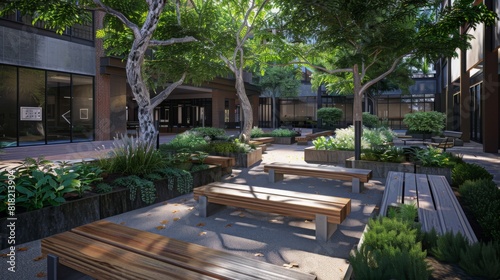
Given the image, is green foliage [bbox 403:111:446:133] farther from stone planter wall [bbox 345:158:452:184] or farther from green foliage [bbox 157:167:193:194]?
green foliage [bbox 157:167:193:194]

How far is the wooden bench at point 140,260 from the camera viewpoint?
2602mm

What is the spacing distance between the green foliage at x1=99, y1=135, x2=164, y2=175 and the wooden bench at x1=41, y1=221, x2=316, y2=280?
3.68 meters

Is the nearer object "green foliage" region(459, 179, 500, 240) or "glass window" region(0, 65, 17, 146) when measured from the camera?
"green foliage" region(459, 179, 500, 240)

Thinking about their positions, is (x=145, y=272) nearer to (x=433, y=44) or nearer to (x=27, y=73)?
(x=433, y=44)

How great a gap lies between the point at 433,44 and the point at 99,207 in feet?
44.1

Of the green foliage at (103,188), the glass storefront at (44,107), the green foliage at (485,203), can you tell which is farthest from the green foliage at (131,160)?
the glass storefront at (44,107)

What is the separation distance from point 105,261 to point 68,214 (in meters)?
2.61

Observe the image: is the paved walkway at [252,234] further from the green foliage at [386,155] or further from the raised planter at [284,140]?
the raised planter at [284,140]

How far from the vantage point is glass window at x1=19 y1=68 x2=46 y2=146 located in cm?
1680

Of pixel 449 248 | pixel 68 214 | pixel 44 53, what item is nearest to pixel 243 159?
pixel 68 214

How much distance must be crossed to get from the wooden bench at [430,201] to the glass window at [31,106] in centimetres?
1735

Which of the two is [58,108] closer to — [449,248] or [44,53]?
[44,53]

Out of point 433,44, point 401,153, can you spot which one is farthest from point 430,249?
point 433,44

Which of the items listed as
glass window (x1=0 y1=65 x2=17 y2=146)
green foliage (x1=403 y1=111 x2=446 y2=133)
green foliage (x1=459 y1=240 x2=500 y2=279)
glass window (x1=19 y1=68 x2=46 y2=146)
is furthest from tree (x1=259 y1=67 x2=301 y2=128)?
green foliage (x1=459 y1=240 x2=500 y2=279)
